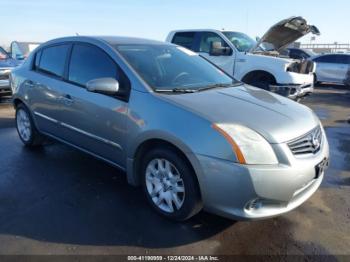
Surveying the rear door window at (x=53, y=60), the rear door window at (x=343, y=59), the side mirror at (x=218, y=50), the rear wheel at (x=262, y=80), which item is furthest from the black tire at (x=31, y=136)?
the rear door window at (x=343, y=59)

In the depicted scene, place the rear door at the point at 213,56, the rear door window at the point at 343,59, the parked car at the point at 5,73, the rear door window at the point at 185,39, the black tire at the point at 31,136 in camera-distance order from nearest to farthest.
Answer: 1. the black tire at the point at 31,136
2. the rear door at the point at 213,56
3. the rear door window at the point at 185,39
4. the parked car at the point at 5,73
5. the rear door window at the point at 343,59

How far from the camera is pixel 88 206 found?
3.58 metres

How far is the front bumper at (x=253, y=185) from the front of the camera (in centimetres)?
273

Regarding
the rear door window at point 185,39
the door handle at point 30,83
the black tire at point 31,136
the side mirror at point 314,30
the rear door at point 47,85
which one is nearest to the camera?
the rear door at point 47,85

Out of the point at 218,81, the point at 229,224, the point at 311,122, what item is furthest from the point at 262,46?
the point at 229,224

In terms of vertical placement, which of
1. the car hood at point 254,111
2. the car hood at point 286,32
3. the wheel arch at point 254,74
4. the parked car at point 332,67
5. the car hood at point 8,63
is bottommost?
the parked car at point 332,67

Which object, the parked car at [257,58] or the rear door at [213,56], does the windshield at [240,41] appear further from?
the rear door at [213,56]

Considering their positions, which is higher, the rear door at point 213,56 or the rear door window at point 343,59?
the rear door at point 213,56

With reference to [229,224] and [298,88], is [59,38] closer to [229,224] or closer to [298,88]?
[229,224]

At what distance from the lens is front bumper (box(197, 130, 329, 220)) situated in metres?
2.73

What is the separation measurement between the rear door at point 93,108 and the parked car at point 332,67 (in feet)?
44.4

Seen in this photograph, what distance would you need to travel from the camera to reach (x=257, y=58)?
317 inches

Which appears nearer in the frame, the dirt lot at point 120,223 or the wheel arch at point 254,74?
the dirt lot at point 120,223

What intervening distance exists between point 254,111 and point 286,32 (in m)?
6.92
